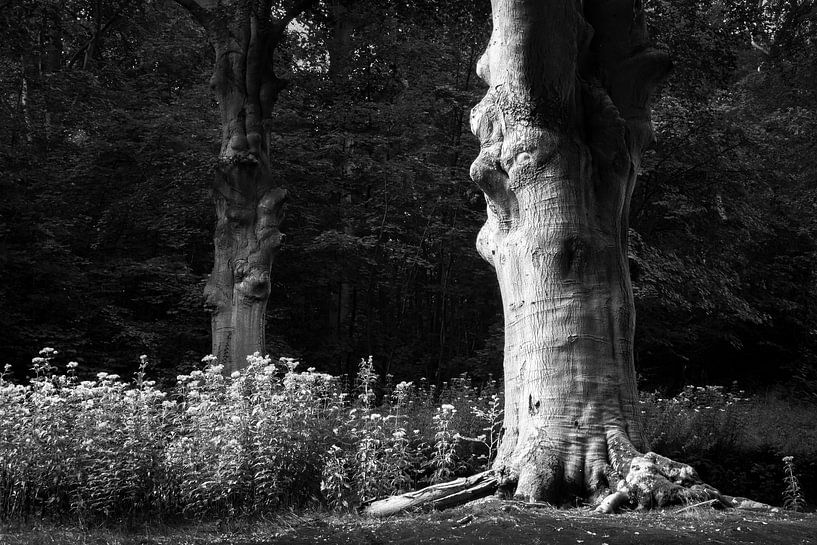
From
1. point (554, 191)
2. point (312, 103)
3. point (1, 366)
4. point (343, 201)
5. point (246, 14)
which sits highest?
point (312, 103)

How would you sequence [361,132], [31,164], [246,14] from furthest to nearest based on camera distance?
1. [361,132]
2. [31,164]
3. [246,14]

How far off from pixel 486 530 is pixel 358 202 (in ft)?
47.9

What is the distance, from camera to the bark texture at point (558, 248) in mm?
5551

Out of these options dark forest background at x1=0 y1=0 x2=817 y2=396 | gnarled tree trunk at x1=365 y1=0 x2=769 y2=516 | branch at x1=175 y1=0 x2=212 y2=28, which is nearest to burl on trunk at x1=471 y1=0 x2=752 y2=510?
gnarled tree trunk at x1=365 y1=0 x2=769 y2=516

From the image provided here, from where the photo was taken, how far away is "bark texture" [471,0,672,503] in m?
5.55

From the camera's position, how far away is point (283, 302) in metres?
17.9

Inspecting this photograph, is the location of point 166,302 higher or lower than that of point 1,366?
higher

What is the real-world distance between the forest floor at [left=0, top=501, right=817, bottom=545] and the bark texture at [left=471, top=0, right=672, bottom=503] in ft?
2.02

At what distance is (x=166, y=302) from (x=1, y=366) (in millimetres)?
3759

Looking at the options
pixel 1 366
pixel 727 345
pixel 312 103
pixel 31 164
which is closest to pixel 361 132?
pixel 312 103

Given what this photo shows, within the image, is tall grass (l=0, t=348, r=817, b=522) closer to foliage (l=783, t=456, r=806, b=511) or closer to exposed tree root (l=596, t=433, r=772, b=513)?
exposed tree root (l=596, t=433, r=772, b=513)

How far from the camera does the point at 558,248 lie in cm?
593

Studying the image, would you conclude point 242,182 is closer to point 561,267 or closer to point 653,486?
point 561,267

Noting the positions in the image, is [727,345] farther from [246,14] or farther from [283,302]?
[246,14]
